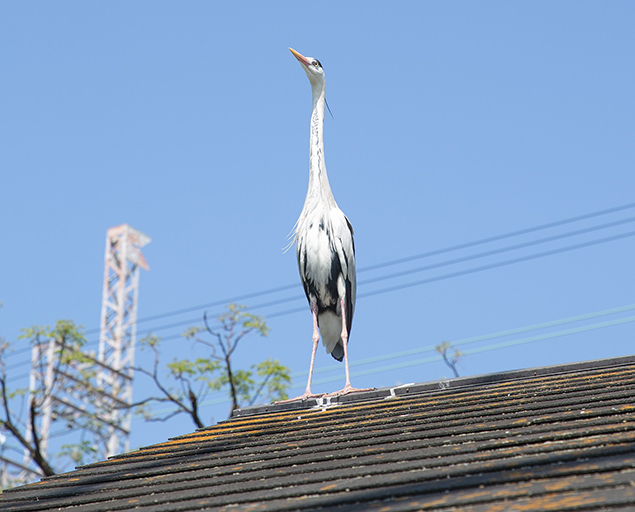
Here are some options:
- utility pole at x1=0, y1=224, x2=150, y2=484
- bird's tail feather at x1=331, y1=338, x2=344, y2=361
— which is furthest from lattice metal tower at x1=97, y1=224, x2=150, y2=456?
bird's tail feather at x1=331, y1=338, x2=344, y2=361

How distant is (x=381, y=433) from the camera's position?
509 centimetres

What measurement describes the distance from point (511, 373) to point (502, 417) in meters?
1.71

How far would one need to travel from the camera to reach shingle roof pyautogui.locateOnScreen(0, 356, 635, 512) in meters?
3.52

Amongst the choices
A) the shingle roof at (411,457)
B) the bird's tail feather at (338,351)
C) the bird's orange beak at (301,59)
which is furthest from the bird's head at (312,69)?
the shingle roof at (411,457)

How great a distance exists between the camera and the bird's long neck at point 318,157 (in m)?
8.33

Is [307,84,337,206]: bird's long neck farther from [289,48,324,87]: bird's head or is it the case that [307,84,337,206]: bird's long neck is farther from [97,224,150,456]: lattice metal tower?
[97,224,150,456]: lattice metal tower

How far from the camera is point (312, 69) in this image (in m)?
9.31

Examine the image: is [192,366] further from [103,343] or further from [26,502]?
[103,343]

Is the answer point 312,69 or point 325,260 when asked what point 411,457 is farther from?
point 312,69

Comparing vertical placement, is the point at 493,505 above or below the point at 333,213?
below

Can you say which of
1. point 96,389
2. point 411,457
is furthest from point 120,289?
point 411,457

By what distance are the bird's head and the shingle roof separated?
13.5ft

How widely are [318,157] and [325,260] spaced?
1257 mm

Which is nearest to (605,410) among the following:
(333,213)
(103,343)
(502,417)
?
(502,417)
